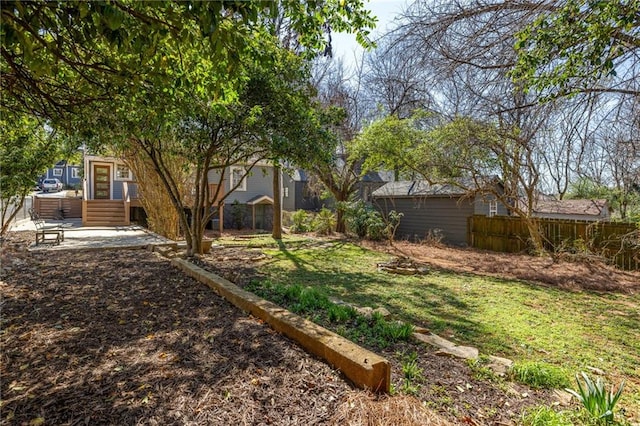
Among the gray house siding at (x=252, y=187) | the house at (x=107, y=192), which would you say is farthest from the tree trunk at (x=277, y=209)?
the house at (x=107, y=192)

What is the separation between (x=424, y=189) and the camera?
1511cm

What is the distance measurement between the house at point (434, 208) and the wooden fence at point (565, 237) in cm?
70

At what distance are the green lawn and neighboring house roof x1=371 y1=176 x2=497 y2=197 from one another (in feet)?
14.1

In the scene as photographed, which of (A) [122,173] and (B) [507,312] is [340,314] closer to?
(B) [507,312]

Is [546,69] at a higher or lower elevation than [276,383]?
higher

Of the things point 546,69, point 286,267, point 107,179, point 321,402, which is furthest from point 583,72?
point 107,179

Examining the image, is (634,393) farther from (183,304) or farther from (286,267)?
(286,267)

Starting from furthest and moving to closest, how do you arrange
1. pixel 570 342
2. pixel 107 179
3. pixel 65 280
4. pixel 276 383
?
1. pixel 107 179
2. pixel 65 280
3. pixel 570 342
4. pixel 276 383

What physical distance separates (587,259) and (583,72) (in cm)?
736

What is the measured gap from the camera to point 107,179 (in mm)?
17359

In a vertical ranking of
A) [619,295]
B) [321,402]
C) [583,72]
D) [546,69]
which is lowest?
[619,295]

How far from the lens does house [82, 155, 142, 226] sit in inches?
579

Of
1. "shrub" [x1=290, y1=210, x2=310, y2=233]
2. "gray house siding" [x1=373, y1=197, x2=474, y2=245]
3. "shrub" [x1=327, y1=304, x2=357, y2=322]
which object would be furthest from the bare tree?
"shrub" [x1=327, y1=304, x2=357, y2=322]

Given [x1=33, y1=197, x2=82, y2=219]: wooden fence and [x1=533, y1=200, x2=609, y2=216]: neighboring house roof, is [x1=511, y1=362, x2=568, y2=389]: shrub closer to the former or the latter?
[x1=533, y1=200, x2=609, y2=216]: neighboring house roof
